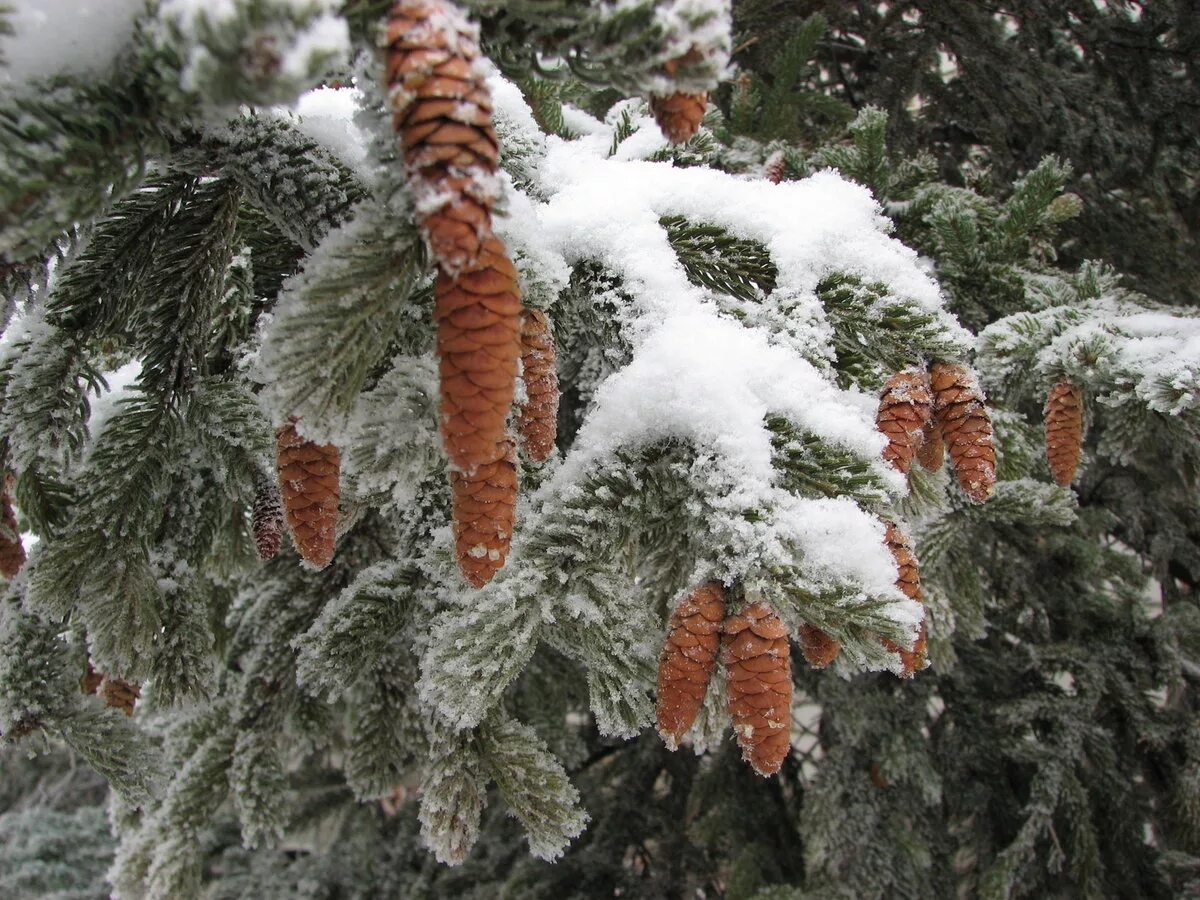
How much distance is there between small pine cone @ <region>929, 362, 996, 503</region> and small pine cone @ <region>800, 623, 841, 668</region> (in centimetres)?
30

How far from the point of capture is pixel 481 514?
738 mm

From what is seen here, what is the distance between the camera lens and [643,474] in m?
1.05

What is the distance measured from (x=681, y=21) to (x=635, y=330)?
20.9 inches

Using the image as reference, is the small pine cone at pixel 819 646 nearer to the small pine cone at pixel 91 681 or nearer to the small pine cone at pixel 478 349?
the small pine cone at pixel 478 349

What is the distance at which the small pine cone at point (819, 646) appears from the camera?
93 cm

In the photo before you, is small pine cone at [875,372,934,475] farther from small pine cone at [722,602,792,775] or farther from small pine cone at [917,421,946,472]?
small pine cone at [722,602,792,775]

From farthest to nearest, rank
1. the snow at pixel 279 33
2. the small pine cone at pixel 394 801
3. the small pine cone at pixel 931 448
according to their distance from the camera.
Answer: the small pine cone at pixel 394 801 < the small pine cone at pixel 931 448 < the snow at pixel 279 33

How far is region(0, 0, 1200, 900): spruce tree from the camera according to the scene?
0.64 m

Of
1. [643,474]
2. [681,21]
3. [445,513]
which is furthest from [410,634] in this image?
[681,21]

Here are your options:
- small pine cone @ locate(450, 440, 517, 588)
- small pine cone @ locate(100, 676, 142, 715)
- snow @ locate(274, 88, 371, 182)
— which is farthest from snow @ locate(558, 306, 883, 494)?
small pine cone @ locate(100, 676, 142, 715)

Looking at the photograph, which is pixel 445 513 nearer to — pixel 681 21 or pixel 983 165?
pixel 681 21

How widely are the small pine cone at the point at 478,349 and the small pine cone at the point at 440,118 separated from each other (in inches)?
1.8

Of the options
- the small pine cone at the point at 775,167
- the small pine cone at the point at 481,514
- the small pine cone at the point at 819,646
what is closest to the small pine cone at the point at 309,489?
the small pine cone at the point at 481,514

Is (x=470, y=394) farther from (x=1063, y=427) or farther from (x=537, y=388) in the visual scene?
(x=1063, y=427)
